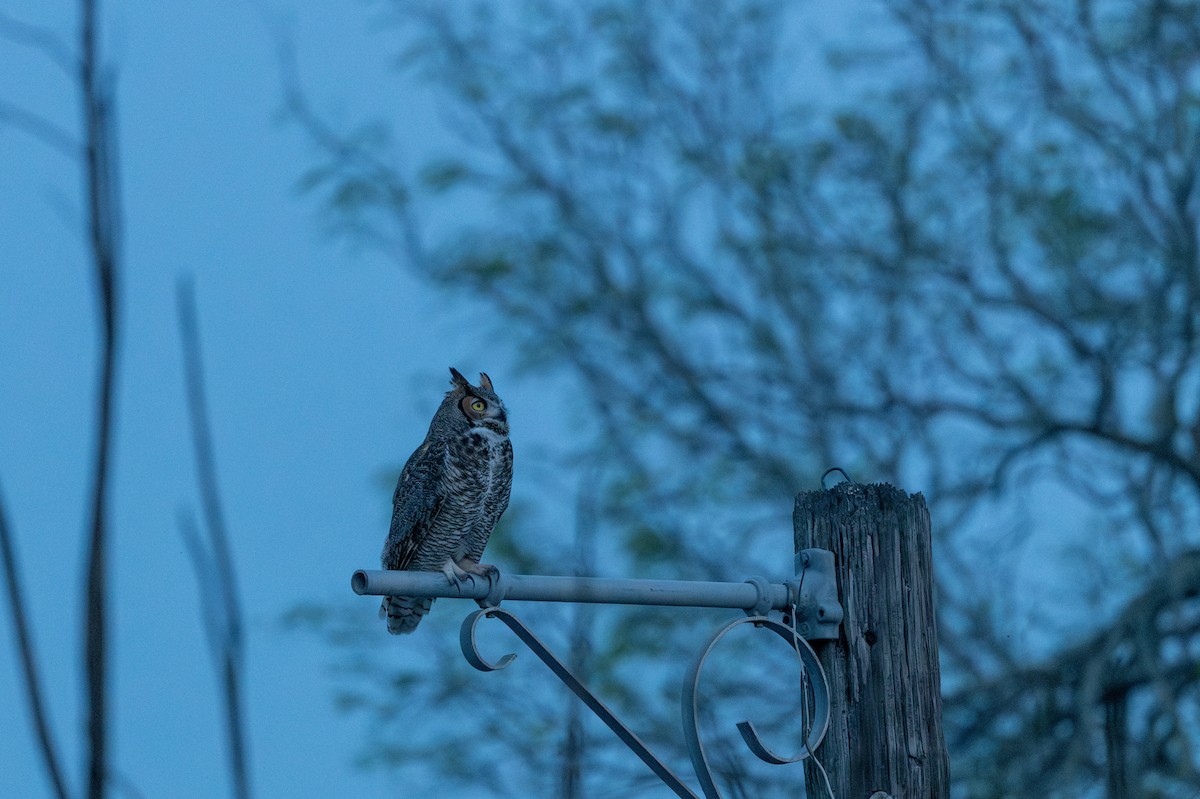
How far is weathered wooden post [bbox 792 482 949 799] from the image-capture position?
245 centimetres

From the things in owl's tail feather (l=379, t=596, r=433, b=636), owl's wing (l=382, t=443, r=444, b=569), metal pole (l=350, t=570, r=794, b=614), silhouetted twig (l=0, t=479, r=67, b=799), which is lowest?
silhouetted twig (l=0, t=479, r=67, b=799)

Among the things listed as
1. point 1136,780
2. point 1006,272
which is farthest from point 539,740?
point 1006,272

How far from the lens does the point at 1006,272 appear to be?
9.52m

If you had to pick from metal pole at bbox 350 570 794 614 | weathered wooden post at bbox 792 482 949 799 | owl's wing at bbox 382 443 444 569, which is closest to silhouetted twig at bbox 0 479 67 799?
metal pole at bbox 350 570 794 614

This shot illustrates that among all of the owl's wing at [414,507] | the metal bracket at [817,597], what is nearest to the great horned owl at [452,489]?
the owl's wing at [414,507]

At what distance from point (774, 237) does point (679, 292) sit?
2.85ft

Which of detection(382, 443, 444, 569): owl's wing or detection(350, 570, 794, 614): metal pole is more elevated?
detection(382, 443, 444, 569): owl's wing

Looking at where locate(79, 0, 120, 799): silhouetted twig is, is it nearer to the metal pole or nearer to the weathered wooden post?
the metal pole

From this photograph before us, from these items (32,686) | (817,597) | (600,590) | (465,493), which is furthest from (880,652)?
(32,686)

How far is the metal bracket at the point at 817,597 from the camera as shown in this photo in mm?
2525

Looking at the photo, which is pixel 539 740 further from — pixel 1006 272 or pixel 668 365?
pixel 1006 272

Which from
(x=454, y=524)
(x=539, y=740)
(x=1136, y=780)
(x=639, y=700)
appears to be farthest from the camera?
(x=639, y=700)

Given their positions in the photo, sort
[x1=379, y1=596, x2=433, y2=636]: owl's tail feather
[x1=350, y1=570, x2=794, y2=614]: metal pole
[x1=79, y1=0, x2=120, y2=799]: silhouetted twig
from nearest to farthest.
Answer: [x1=79, y1=0, x2=120, y2=799]: silhouetted twig < [x1=350, y1=570, x2=794, y2=614]: metal pole < [x1=379, y1=596, x2=433, y2=636]: owl's tail feather

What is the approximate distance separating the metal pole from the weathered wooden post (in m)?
0.13
